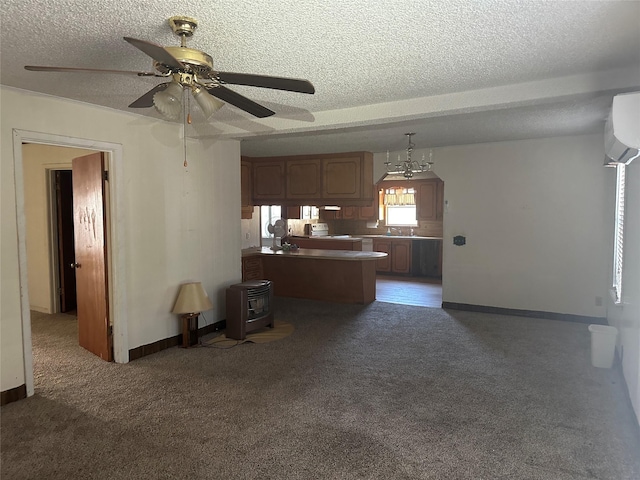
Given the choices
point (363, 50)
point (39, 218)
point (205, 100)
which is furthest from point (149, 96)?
point (39, 218)

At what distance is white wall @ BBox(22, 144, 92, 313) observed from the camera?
218 inches

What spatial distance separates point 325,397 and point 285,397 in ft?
1.00

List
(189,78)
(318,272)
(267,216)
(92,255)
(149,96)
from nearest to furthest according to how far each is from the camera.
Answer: (189,78) < (149,96) < (92,255) < (318,272) < (267,216)

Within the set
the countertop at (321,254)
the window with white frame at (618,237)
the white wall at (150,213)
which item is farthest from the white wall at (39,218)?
the window with white frame at (618,237)

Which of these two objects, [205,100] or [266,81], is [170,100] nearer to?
[205,100]

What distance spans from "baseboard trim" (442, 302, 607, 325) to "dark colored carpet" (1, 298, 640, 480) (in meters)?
0.77

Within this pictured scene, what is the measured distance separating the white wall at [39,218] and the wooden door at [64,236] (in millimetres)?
116

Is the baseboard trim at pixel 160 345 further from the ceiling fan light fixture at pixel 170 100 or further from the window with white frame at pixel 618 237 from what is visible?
the window with white frame at pixel 618 237

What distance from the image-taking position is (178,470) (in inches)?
89.2

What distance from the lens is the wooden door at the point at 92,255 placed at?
12.5 ft

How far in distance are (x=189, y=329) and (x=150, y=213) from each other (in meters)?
1.27

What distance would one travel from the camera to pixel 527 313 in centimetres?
552

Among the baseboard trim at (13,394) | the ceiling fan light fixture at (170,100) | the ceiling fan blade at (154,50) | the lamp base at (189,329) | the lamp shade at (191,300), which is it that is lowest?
the baseboard trim at (13,394)

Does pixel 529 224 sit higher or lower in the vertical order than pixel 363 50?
lower
